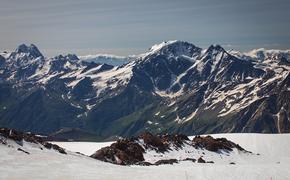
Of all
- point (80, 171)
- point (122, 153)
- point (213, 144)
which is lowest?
point (213, 144)

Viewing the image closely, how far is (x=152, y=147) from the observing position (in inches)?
2936

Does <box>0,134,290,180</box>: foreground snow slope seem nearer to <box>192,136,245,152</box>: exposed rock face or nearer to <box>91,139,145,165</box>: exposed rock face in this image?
<box>91,139,145,165</box>: exposed rock face

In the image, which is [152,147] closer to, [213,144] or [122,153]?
[122,153]

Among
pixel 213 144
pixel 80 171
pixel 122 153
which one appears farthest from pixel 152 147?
pixel 80 171

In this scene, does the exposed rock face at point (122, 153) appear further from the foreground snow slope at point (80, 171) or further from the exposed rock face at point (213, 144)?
the foreground snow slope at point (80, 171)

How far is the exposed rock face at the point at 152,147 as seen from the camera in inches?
2381

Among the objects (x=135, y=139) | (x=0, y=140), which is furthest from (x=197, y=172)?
(x=135, y=139)

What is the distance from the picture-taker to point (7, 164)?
31.6m

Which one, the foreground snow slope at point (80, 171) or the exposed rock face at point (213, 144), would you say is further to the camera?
the exposed rock face at point (213, 144)

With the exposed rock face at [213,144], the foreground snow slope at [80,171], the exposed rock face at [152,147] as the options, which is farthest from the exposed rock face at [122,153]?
the foreground snow slope at [80,171]

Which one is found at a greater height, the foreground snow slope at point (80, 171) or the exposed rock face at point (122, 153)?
the foreground snow slope at point (80, 171)

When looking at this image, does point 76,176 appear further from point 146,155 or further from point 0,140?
point 146,155

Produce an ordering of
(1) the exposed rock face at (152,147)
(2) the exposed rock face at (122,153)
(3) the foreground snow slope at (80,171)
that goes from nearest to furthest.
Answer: (3) the foreground snow slope at (80,171) < (2) the exposed rock face at (122,153) < (1) the exposed rock face at (152,147)

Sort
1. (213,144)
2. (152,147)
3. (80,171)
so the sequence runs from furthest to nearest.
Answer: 1. (213,144)
2. (152,147)
3. (80,171)
